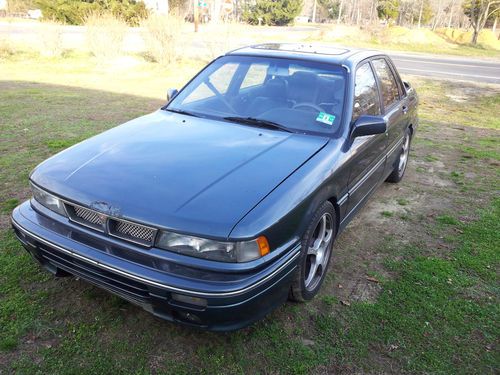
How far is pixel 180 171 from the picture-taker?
2.46m

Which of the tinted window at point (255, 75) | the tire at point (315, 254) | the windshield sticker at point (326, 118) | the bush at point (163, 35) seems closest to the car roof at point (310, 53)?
the tinted window at point (255, 75)

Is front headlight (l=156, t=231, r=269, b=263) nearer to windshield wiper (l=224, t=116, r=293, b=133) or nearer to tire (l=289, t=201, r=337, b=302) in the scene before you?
tire (l=289, t=201, r=337, b=302)

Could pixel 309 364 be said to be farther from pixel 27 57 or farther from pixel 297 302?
pixel 27 57

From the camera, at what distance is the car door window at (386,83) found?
406 centimetres

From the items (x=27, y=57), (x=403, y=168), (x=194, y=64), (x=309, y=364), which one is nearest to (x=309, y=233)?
(x=309, y=364)

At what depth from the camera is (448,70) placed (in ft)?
54.4

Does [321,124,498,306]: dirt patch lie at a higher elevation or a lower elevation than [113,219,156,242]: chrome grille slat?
lower

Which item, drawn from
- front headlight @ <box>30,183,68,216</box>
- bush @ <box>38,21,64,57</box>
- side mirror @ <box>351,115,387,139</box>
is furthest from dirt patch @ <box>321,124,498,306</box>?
bush @ <box>38,21,64,57</box>

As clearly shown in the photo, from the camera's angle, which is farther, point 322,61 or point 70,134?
point 70,134

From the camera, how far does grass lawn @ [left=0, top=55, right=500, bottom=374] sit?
2.34 meters

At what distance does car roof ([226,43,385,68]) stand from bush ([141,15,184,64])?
389 inches

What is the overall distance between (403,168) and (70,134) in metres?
4.93

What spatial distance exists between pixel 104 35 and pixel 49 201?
40.1ft

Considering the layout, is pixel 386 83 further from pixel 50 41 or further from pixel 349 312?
pixel 50 41
